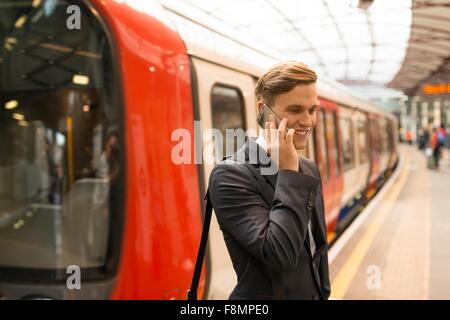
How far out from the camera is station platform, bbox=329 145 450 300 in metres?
3.39

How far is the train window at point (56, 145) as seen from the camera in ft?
6.93

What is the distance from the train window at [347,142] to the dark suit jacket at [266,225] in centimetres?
604

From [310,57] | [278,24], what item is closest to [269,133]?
[278,24]

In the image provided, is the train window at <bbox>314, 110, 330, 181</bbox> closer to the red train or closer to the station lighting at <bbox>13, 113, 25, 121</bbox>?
the red train

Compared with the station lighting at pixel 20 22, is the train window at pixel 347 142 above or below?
below

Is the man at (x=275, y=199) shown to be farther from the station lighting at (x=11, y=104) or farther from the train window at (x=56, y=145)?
the station lighting at (x=11, y=104)

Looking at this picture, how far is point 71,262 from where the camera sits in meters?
2.23

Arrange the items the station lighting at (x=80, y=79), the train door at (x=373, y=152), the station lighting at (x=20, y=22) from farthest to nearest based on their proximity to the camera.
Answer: the train door at (x=373, y=152) → the station lighting at (x=20, y=22) → the station lighting at (x=80, y=79)

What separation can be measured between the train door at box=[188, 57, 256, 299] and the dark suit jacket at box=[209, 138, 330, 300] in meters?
1.30

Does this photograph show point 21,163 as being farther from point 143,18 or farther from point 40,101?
point 143,18

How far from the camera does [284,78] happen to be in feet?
3.95

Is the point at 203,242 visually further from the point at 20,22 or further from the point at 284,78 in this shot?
the point at 20,22

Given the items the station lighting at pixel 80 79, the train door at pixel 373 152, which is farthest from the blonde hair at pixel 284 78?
the train door at pixel 373 152

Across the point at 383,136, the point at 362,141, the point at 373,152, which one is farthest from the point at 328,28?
the point at 383,136
